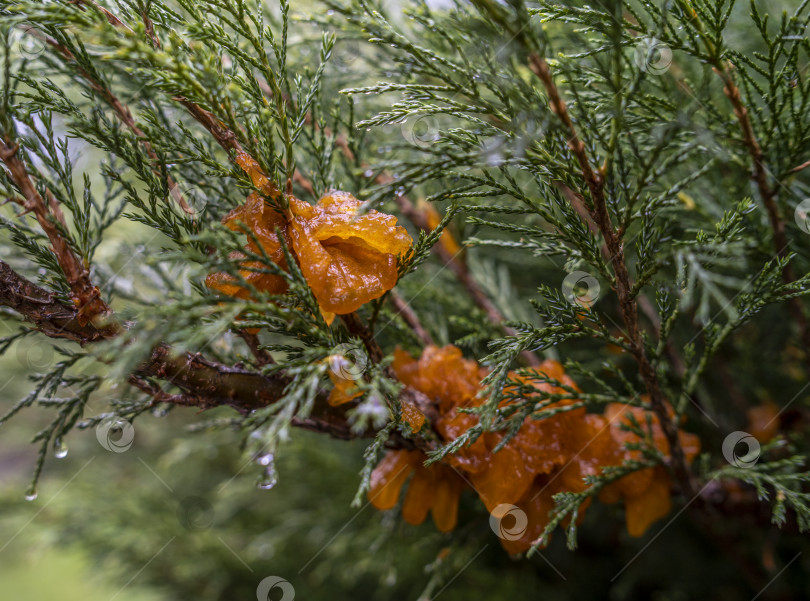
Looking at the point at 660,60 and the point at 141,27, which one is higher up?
the point at 660,60

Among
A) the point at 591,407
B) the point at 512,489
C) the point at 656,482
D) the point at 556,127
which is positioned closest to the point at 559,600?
the point at 591,407

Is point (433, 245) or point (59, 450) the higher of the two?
point (433, 245)

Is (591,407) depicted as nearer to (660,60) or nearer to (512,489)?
(512,489)

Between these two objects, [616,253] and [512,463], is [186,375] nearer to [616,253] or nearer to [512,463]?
[512,463]

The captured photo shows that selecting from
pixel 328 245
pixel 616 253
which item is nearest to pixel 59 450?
pixel 328 245

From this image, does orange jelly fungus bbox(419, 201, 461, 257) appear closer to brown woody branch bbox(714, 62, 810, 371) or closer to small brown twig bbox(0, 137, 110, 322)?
brown woody branch bbox(714, 62, 810, 371)

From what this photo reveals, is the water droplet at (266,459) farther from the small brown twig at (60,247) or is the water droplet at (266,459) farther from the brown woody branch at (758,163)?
the brown woody branch at (758,163)
